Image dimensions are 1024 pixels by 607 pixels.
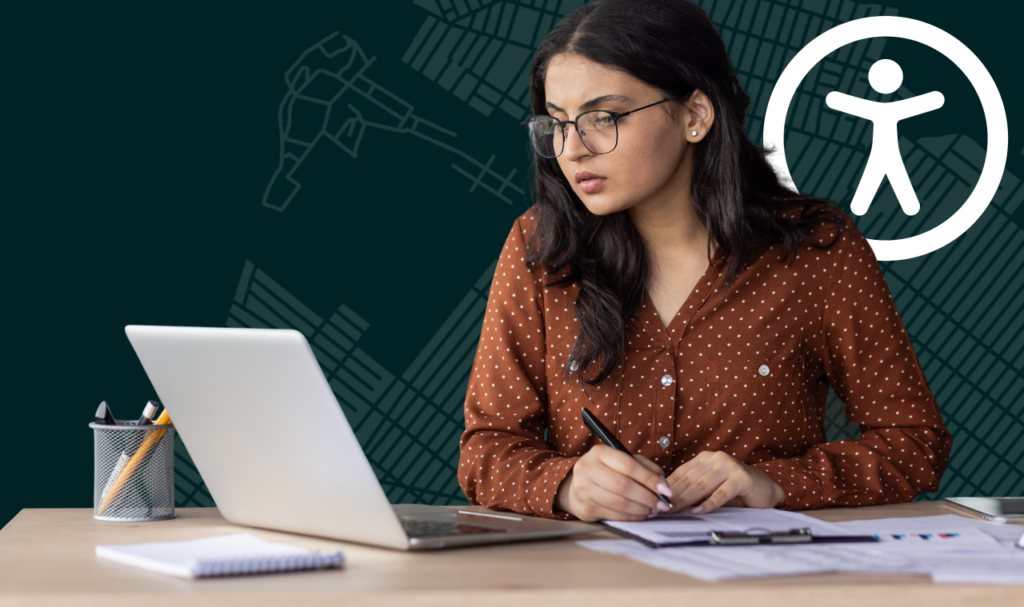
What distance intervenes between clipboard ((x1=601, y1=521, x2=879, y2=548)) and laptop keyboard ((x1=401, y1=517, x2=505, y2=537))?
19 centimetres

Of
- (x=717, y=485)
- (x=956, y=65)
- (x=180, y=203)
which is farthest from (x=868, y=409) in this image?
(x=180, y=203)

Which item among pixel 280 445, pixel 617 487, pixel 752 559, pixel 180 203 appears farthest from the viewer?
pixel 180 203

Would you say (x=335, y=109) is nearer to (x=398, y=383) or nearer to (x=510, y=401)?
(x=398, y=383)

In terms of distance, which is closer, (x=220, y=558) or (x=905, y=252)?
(x=220, y=558)

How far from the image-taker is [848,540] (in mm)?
1145

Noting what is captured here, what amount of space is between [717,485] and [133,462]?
0.80 metres

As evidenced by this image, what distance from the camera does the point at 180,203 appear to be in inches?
92.4

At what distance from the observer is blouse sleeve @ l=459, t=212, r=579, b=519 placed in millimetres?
1518

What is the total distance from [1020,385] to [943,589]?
6.28 ft

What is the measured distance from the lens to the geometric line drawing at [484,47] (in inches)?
96.6

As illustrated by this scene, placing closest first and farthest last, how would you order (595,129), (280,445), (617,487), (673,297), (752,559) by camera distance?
(752,559) → (280,445) → (617,487) → (595,129) → (673,297)

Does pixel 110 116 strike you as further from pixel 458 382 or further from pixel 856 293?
pixel 856 293

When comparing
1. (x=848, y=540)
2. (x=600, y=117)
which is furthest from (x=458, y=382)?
(x=848, y=540)

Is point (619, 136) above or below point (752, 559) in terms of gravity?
above
